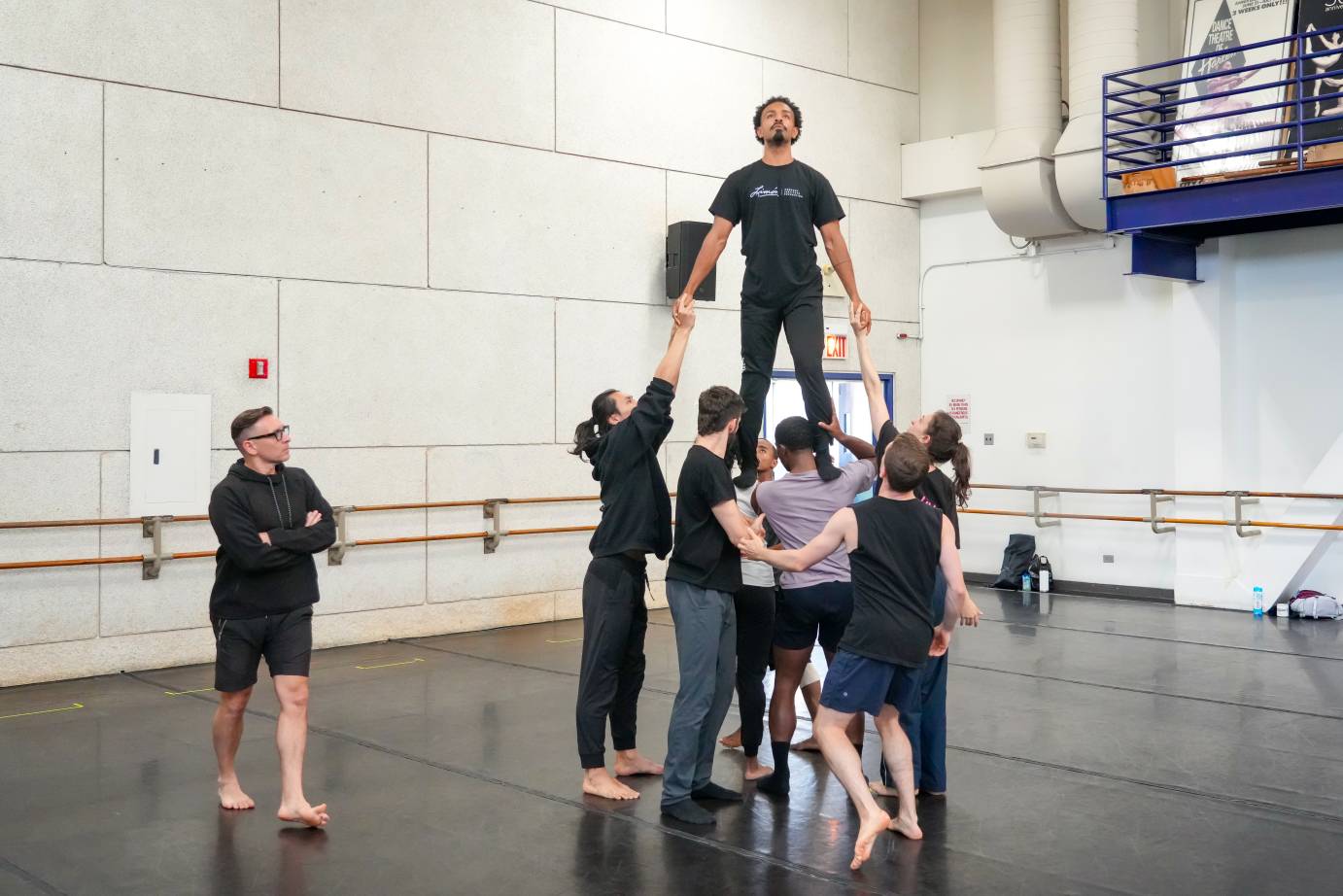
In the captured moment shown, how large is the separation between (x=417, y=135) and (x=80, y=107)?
8.66 ft

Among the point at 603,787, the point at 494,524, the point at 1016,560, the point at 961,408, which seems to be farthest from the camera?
the point at 961,408

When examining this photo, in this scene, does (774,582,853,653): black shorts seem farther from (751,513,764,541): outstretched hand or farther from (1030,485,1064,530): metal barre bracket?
(1030,485,1064,530): metal barre bracket

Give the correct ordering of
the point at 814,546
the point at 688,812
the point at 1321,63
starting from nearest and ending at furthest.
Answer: the point at 814,546, the point at 688,812, the point at 1321,63

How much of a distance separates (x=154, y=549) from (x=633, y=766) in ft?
15.2

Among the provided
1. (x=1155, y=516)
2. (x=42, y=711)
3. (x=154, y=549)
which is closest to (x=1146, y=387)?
(x=1155, y=516)

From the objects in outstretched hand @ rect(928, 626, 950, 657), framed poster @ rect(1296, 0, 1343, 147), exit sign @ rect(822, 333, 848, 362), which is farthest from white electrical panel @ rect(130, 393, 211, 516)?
framed poster @ rect(1296, 0, 1343, 147)

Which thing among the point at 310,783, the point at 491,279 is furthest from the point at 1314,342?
the point at 310,783

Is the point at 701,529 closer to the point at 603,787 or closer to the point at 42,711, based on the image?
the point at 603,787

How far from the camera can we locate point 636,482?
5.33 m

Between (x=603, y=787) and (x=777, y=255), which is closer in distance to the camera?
(x=603, y=787)

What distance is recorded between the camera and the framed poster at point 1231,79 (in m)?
10.6

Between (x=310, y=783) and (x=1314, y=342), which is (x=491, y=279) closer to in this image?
(x=310, y=783)

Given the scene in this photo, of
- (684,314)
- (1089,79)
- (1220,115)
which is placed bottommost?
(684,314)

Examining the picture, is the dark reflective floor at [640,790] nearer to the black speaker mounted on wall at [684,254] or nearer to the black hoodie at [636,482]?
the black hoodie at [636,482]
